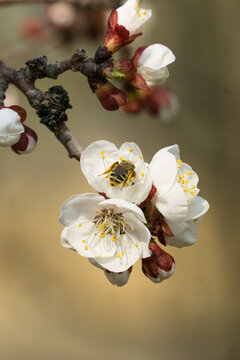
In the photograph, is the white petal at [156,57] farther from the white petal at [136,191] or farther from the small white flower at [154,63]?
the white petal at [136,191]

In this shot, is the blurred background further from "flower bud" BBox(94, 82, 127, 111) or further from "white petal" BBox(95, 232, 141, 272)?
"white petal" BBox(95, 232, 141, 272)

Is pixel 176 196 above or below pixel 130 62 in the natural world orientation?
below

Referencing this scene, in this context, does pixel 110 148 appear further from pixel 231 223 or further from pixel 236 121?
pixel 236 121

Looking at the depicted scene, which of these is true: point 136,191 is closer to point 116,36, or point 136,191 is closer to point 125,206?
point 125,206

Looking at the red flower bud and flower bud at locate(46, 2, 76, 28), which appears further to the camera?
flower bud at locate(46, 2, 76, 28)

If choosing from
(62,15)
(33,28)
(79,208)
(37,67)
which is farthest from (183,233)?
(33,28)

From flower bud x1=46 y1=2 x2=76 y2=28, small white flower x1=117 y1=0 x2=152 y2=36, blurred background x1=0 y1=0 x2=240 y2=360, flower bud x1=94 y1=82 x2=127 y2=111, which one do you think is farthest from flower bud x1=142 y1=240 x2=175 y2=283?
blurred background x1=0 y1=0 x2=240 y2=360

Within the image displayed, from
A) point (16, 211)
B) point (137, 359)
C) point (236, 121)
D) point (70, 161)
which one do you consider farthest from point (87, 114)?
point (137, 359)
